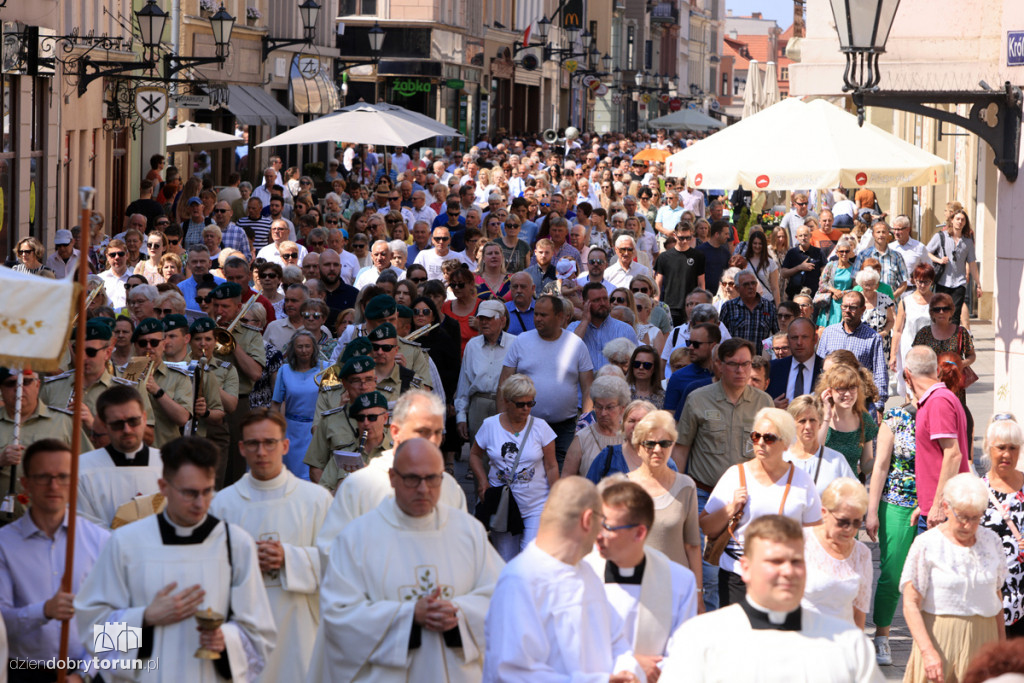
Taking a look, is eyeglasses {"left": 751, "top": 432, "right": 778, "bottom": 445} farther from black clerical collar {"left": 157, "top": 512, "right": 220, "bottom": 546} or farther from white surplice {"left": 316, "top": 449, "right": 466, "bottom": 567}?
black clerical collar {"left": 157, "top": 512, "right": 220, "bottom": 546}

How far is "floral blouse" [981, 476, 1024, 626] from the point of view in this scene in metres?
7.35

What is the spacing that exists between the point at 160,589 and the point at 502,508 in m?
3.26

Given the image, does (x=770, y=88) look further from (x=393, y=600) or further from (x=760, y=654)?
(x=760, y=654)

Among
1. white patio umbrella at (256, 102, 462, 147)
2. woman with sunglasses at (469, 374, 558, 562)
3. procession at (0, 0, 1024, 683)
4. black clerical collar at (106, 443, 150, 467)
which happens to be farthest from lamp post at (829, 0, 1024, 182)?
white patio umbrella at (256, 102, 462, 147)

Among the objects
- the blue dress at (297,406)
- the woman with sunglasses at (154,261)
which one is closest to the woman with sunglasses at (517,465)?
the blue dress at (297,406)

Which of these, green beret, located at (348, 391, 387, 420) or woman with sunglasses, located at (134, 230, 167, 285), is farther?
woman with sunglasses, located at (134, 230, 167, 285)

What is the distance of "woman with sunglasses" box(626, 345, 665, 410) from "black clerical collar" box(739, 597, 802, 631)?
4.82 m

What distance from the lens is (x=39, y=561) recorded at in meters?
5.98

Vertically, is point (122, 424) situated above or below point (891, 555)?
above

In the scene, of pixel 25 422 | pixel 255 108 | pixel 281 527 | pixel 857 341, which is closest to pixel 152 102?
pixel 255 108

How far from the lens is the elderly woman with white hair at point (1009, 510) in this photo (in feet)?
24.1

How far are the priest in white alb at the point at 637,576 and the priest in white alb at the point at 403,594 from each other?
67 cm

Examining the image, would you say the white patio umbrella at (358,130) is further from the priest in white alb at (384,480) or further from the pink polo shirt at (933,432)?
the priest in white alb at (384,480)

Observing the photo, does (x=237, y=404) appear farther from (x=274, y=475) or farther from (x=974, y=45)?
(x=974, y=45)
